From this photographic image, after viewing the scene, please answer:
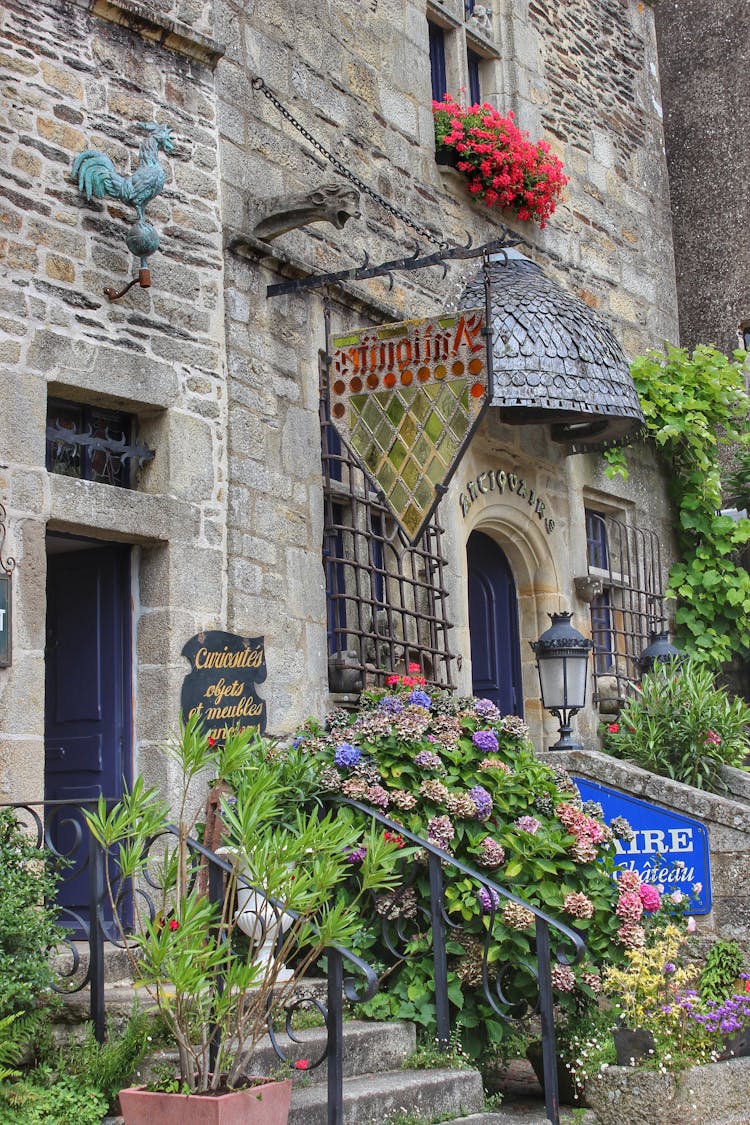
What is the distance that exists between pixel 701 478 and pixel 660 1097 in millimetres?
7080

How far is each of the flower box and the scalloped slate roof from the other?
4229 mm

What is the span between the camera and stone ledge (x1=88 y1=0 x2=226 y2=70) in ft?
22.5

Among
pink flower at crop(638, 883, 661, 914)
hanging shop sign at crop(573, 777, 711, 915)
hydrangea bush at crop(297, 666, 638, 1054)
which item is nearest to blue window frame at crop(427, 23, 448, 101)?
hydrangea bush at crop(297, 666, 638, 1054)

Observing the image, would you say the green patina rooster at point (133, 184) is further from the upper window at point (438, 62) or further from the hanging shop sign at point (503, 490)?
the upper window at point (438, 62)

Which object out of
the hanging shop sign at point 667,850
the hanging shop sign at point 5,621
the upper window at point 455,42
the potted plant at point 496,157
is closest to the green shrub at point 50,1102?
the hanging shop sign at point 5,621

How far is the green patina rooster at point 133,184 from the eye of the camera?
6547 mm

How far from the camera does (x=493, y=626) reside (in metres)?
10.4

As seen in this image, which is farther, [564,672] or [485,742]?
[564,672]

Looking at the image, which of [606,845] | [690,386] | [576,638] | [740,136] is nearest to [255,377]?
[576,638]

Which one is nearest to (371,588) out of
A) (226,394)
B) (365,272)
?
(226,394)

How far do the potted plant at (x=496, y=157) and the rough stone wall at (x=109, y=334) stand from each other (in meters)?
2.94

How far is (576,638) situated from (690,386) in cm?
391

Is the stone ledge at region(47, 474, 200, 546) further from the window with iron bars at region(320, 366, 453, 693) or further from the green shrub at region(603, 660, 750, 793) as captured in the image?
the green shrub at region(603, 660, 750, 793)

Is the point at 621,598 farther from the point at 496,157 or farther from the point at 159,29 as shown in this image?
the point at 159,29
